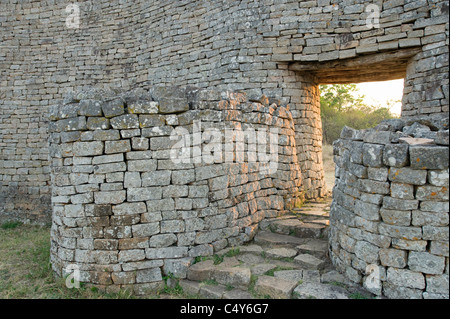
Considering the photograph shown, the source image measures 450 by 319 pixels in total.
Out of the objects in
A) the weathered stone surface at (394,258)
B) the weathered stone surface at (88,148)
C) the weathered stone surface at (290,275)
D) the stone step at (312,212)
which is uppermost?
the weathered stone surface at (88,148)

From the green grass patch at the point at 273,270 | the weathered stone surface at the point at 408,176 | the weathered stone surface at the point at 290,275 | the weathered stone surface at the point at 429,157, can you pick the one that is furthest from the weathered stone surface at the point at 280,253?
the weathered stone surface at the point at 429,157

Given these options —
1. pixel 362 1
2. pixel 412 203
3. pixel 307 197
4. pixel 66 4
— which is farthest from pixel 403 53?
pixel 66 4

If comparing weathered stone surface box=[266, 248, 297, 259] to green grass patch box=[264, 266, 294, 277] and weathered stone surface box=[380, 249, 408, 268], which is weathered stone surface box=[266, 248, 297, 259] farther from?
weathered stone surface box=[380, 249, 408, 268]

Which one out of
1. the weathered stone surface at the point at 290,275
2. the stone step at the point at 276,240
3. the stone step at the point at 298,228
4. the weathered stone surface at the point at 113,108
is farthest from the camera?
the stone step at the point at 298,228

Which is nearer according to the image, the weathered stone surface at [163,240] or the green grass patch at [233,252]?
the weathered stone surface at [163,240]

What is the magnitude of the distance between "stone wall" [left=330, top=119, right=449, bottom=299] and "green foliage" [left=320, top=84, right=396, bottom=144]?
13203mm

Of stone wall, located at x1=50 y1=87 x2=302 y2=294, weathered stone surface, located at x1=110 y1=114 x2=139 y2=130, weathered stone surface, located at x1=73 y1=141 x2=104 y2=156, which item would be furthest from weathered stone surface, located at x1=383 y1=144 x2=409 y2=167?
weathered stone surface, located at x1=73 y1=141 x2=104 y2=156

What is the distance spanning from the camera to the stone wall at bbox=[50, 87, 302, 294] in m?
4.28

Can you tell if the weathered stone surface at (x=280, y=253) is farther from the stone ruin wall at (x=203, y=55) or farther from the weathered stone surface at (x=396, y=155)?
the stone ruin wall at (x=203, y=55)

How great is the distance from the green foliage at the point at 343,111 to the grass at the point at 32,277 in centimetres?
1386

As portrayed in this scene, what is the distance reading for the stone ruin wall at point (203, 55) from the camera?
20.2ft

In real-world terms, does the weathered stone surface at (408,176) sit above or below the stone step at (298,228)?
above

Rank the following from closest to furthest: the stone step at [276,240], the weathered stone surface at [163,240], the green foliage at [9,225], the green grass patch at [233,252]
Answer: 1. the weathered stone surface at [163,240]
2. the green grass patch at [233,252]
3. the stone step at [276,240]
4. the green foliage at [9,225]

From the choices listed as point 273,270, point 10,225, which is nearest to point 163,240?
point 273,270
